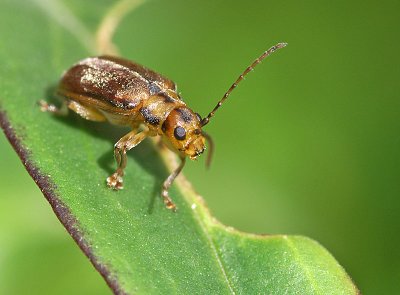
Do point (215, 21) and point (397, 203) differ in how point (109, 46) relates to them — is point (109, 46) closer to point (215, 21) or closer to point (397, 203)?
point (215, 21)

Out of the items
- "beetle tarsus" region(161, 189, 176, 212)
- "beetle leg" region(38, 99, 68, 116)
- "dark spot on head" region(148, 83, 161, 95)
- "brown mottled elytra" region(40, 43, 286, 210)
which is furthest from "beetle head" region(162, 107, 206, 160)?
"beetle leg" region(38, 99, 68, 116)

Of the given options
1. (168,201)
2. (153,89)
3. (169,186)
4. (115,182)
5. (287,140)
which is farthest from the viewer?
(287,140)

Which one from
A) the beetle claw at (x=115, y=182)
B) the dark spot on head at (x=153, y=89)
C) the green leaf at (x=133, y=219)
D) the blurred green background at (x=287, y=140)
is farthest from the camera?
the dark spot on head at (x=153, y=89)

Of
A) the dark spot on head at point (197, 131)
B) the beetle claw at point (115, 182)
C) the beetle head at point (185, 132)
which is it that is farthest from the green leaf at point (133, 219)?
the dark spot on head at point (197, 131)

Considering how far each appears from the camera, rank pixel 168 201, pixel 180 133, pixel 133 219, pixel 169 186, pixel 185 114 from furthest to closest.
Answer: pixel 185 114 → pixel 180 133 → pixel 169 186 → pixel 168 201 → pixel 133 219

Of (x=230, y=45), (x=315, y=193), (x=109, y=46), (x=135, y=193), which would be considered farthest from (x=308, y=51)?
A: (x=135, y=193)

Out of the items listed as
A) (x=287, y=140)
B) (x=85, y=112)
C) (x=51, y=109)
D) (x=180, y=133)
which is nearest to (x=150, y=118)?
(x=180, y=133)

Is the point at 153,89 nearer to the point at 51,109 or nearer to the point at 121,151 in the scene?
the point at 121,151

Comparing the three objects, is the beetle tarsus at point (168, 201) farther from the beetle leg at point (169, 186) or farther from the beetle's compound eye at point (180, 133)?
the beetle's compound eye at point (180, 133)
